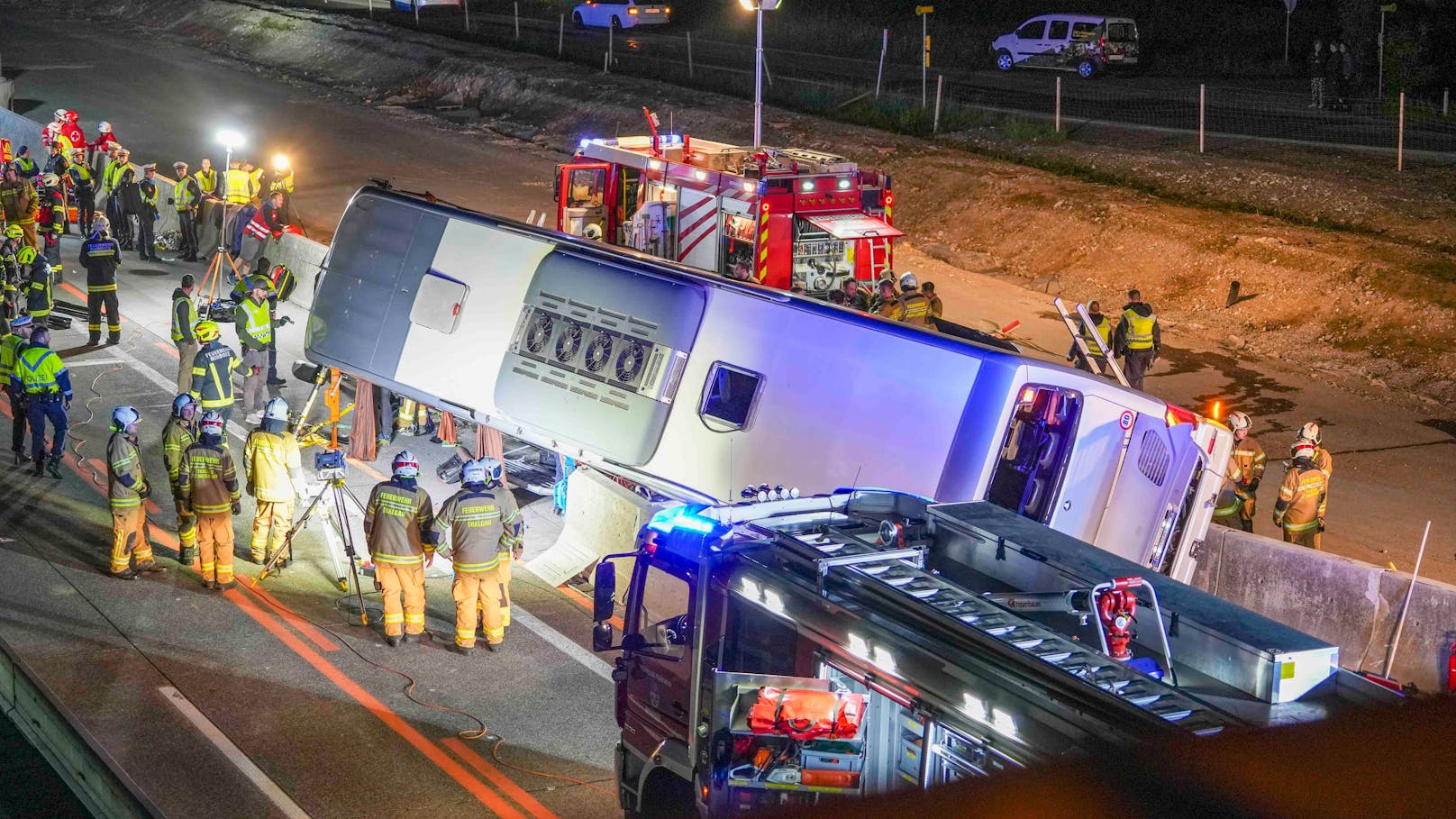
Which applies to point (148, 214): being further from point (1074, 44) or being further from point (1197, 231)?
point (1074, 44)

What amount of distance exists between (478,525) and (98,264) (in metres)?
10.6

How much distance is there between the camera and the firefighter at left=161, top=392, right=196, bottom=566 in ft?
41.3

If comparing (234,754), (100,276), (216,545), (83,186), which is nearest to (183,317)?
(100,276)

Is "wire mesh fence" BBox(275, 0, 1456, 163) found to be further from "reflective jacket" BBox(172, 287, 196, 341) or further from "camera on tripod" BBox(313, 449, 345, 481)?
"camera on tripod" BBox(313, 449, 345, 481)

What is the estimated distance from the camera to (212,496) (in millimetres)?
12344

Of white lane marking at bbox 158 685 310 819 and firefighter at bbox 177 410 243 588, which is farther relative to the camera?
firefighter at bbox 177 410 243 588

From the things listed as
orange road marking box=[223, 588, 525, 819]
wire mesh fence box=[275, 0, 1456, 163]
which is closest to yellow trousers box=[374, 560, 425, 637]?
orange road marking box=[223, 588, 525, 819]

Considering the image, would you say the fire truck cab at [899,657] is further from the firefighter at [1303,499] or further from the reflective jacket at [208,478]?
the reflective jacket at [208,478]

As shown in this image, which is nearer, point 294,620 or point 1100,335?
point 294,620

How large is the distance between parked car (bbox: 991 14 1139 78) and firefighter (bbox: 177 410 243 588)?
29510mm

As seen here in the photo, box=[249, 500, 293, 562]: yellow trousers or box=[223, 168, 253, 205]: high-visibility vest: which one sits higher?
box=[223, 168, 253, 205]: high-visibility vest

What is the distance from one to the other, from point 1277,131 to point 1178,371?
10782 mm

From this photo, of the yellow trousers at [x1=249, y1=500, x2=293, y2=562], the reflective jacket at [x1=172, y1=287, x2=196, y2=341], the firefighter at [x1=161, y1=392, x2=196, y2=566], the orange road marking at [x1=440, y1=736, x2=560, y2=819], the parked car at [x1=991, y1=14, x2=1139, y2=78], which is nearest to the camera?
the orange road marking at [x1=440, y1=736, x2=560, y2=819]

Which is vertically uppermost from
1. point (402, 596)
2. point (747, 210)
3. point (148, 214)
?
point (747, 210)
